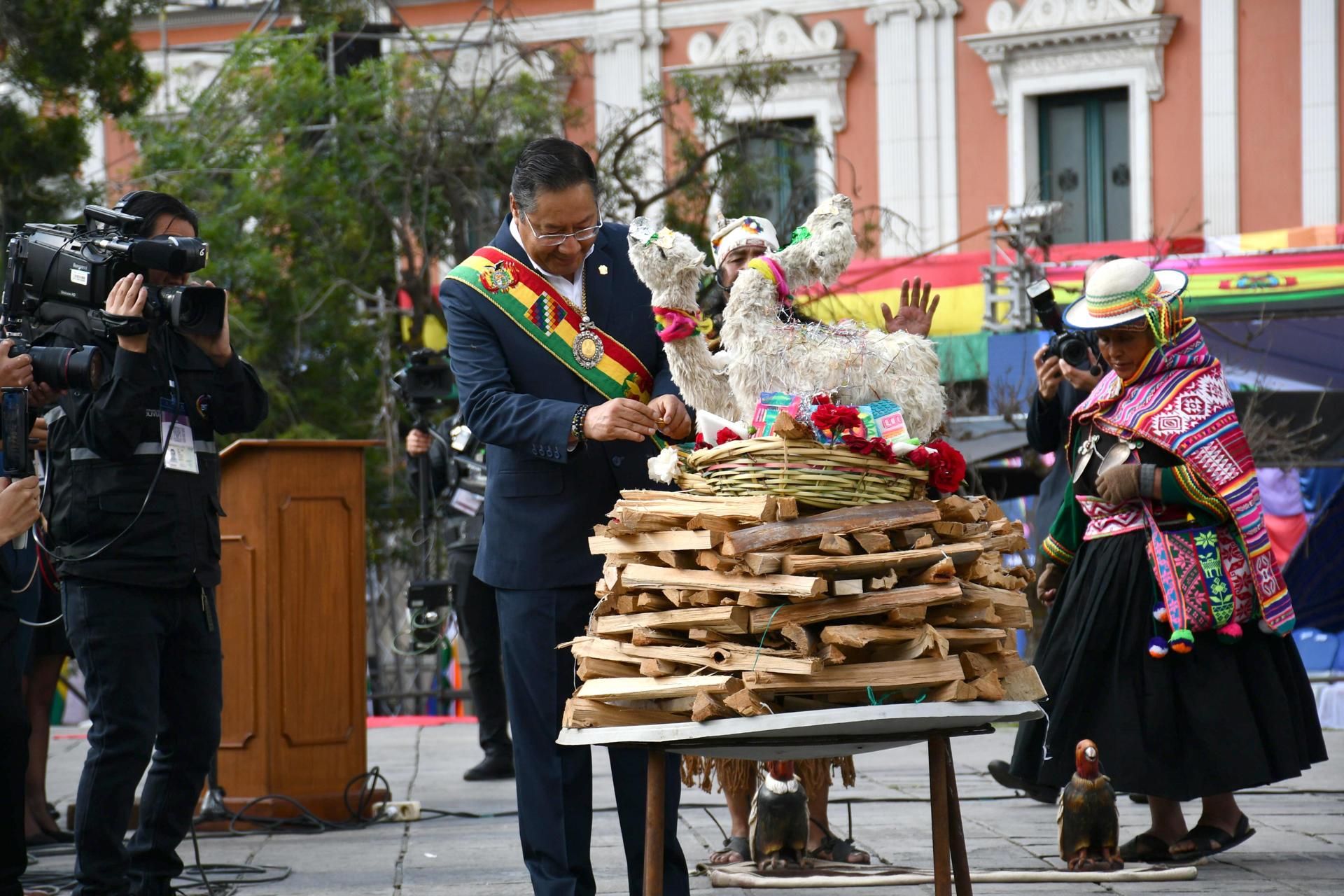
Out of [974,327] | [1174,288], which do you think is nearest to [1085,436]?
[1174,288]

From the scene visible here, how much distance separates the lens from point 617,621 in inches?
125

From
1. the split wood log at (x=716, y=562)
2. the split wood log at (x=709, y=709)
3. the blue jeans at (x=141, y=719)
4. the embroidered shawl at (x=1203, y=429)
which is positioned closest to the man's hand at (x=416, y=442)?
the blue jeans at (x=141, y=719)

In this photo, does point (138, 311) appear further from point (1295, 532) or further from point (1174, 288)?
point (1295, 532)

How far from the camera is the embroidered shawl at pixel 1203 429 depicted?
15.4 feet

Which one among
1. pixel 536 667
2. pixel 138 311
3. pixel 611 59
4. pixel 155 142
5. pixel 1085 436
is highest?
pixel 611 59

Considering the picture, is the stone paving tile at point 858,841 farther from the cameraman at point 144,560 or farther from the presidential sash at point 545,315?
the presidential sash at point 545,315

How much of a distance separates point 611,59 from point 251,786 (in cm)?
1425

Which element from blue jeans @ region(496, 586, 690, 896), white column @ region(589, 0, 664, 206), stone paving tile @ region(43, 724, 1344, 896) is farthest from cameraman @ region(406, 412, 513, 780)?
white column @ region(589, 0, 664, 206)

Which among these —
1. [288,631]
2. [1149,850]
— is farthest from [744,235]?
[288,631]

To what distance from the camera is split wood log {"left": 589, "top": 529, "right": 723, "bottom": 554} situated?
9.78 feet

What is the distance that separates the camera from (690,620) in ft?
9.87

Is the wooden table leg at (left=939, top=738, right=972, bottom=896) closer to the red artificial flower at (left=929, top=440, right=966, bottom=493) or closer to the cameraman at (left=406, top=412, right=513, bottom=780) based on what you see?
the red artificial flower at (left=929, top=440, right=966, bottom=493)

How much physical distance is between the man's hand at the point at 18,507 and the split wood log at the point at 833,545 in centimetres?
206

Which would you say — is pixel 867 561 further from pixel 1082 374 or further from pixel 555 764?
pixel 1082 374
